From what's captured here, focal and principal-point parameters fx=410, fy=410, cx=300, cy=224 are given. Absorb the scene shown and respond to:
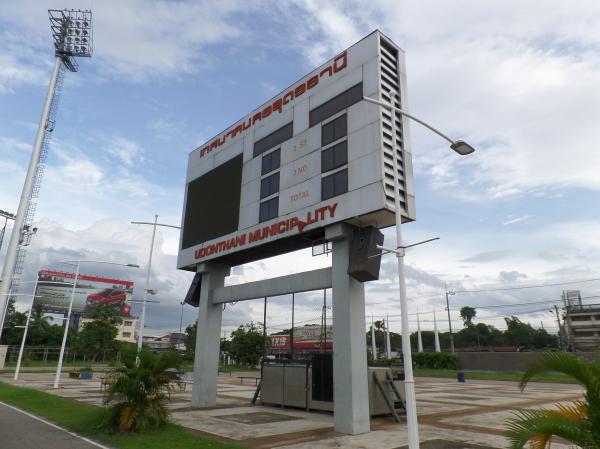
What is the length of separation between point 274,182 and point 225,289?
6390 millimetres

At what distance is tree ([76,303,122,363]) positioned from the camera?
64.1 m

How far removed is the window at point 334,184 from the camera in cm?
1498

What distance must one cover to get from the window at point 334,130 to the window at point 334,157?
14.2 inches

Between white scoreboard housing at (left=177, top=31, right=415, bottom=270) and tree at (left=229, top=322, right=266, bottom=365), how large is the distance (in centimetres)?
4814

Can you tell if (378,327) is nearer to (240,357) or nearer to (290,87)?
(240,357)

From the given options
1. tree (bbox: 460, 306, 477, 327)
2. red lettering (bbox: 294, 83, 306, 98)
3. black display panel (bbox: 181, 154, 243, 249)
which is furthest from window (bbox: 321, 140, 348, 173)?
tree (bbox: 460, 306, 477, 327)

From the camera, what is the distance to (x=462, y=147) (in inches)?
386

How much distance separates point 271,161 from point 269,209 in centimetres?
237

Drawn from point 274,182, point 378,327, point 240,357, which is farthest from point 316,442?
point 378,327

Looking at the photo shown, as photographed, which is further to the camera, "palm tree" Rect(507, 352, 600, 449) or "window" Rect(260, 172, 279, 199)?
"window" Rect(260, 172, 279, 199)

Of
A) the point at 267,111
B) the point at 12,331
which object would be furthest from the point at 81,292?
the point at 267,111

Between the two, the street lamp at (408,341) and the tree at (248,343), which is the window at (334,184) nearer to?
the street lamp at (408,341)

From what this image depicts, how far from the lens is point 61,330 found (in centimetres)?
9006

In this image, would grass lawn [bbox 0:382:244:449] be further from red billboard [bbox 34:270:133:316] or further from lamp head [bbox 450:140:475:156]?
red billboard [bbox 34:270:133:316]
